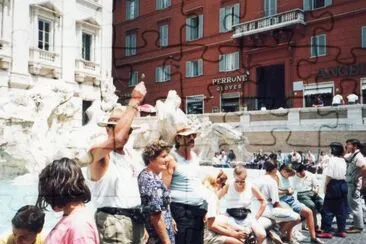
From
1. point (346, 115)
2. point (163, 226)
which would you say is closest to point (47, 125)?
point (163, 226)

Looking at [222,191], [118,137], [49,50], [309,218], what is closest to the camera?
[118,137]

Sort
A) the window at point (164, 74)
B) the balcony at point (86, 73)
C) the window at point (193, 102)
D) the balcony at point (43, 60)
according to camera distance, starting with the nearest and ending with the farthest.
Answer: the window at point (164, 74), the balcony at point (86, 73), the balcony at point (43, 60), the window at point (193, 102)

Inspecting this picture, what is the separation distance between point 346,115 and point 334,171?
373 inches

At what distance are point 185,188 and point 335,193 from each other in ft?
10.4

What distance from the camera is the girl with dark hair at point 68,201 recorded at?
1.65 meters

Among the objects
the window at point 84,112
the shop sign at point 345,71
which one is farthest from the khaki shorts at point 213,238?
the window at point 84,112

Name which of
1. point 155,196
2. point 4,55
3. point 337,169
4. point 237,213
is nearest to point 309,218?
point 337,169

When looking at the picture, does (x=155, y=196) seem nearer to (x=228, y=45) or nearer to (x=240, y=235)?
(x=240, y=235)

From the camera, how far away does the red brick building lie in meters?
4.50

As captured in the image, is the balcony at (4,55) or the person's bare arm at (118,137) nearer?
the person's bare arm at (118,137)

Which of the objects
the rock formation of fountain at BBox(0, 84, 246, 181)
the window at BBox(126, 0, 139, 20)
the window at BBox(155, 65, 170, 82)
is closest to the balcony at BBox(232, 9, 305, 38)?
the window at BBox(155, 65, 170, 82)

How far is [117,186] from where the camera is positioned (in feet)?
8.20

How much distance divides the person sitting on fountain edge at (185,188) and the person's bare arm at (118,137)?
2.77 feet

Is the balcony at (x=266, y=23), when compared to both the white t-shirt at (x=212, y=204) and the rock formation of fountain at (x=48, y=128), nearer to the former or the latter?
the rock formation of fountain at (x=48, y=128)
